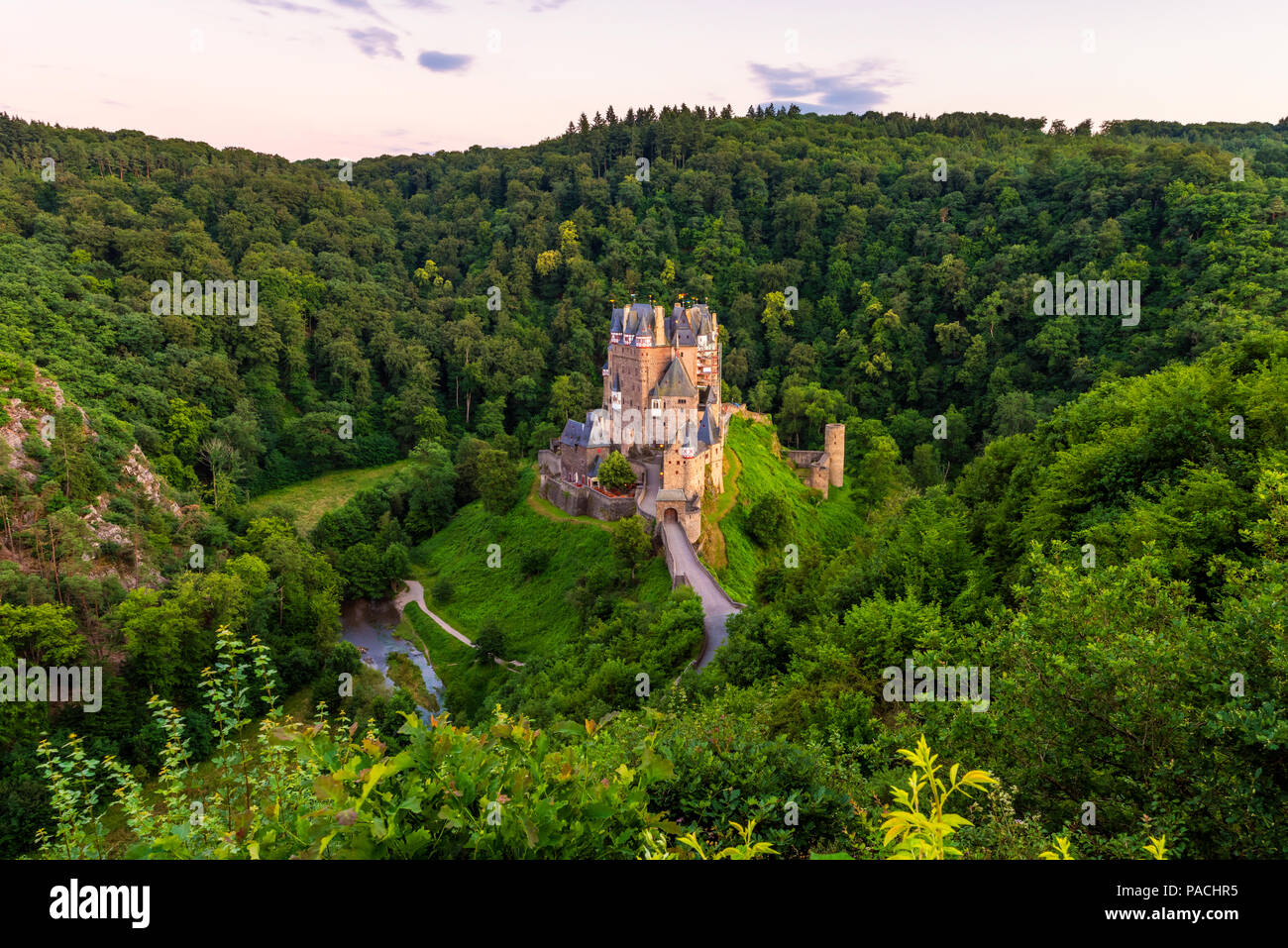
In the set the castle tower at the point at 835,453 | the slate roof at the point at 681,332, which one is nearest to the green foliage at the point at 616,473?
the slate roof at the point at 681,332

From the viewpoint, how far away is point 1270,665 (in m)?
8.39

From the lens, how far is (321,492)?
7094 centimetres

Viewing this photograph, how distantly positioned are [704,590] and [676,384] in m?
17.6

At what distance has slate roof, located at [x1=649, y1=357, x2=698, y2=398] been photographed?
49688 millimetres

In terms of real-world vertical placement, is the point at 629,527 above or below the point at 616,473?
below

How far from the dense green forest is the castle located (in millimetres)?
3163

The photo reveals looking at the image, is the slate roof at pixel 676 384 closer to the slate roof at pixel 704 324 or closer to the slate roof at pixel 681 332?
the slate roof at pixel 681 332

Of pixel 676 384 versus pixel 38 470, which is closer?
pixel 38 470

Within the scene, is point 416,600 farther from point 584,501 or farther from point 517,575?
point 584,501

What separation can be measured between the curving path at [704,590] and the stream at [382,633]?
16.0 metres

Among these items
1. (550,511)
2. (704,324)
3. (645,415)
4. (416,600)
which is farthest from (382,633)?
(704,324)

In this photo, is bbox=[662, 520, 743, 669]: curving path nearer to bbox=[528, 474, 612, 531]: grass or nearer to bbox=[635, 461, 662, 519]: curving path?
bbox=[635, 461, 662, 519]: curving path
